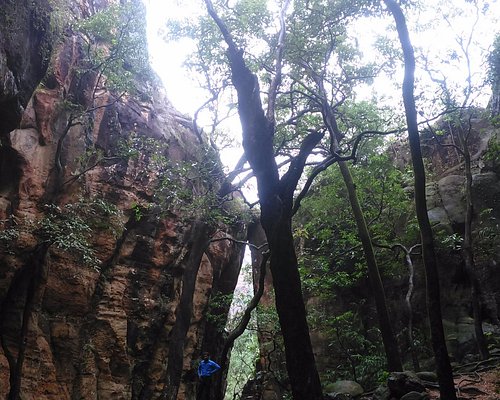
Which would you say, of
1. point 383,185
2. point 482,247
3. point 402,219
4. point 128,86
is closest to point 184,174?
point 128,86

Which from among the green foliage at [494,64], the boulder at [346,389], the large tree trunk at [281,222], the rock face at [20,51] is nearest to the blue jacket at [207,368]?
the boulder at [346,389]

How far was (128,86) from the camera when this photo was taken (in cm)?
1240

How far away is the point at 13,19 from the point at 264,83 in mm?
9492

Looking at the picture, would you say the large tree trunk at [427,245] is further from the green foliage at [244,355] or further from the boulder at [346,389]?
the green foliage at [244,355]

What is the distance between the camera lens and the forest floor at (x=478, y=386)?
343 inches

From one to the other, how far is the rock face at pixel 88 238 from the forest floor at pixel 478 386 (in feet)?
20.8

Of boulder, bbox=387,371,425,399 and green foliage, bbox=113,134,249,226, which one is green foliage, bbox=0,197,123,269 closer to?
green foliage, bbox=113,134,249,226

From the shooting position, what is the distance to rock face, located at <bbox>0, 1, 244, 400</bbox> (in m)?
10.5

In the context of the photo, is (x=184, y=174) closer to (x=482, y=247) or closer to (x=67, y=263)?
(x=67, y=263)

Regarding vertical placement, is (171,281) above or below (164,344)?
above

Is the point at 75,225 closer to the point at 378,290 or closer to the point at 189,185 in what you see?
the point at 189,185

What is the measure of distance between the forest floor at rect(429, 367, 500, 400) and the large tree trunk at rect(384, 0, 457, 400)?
1535 mm

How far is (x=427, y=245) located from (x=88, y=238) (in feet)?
33.5

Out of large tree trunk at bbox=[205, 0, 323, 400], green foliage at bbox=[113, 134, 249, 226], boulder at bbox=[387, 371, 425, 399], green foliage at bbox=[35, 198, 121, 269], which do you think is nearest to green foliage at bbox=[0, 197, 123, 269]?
green foliage at bbox=[35, 198, 121, 269]
